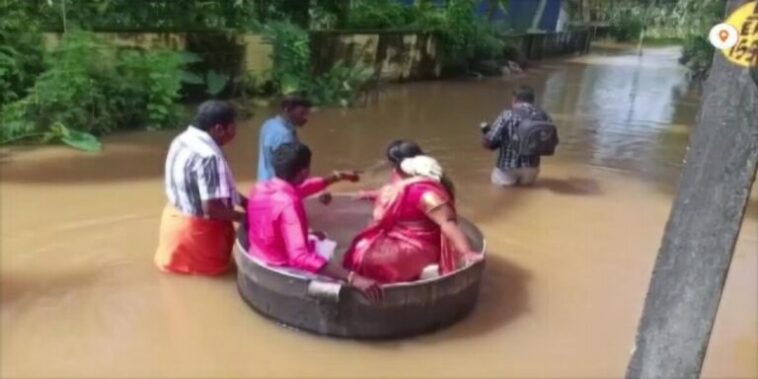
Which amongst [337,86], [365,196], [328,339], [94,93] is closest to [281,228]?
[328,339]

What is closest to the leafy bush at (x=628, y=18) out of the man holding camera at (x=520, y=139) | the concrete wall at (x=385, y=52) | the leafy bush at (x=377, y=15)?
the concrete wall at (x=385, y=52)

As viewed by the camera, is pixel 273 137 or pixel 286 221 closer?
pixel 286 221

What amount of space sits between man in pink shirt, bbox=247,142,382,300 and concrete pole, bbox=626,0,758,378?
6.96 ft

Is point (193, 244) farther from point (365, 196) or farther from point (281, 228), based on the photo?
point (365, 196)

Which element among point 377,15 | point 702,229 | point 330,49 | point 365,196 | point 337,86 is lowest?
point 337,86

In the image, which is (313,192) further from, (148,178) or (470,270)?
(148,178)

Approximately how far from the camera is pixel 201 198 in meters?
5.27

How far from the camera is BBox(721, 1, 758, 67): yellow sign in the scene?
237 centimetres

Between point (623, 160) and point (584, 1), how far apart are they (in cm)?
1991

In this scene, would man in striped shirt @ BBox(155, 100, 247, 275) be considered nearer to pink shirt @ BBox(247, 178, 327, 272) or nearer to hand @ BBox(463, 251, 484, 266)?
pink shirt @ BBox(247, 178, 327, 272)

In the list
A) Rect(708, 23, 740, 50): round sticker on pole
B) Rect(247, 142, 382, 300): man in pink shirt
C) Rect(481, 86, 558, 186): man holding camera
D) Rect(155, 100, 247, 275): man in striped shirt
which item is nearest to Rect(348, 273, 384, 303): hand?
Rect(247, 142, 382, 300): man in pink shirt

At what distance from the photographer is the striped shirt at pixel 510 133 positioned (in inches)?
332

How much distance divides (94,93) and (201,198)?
5.42m

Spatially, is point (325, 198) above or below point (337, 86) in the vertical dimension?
above
